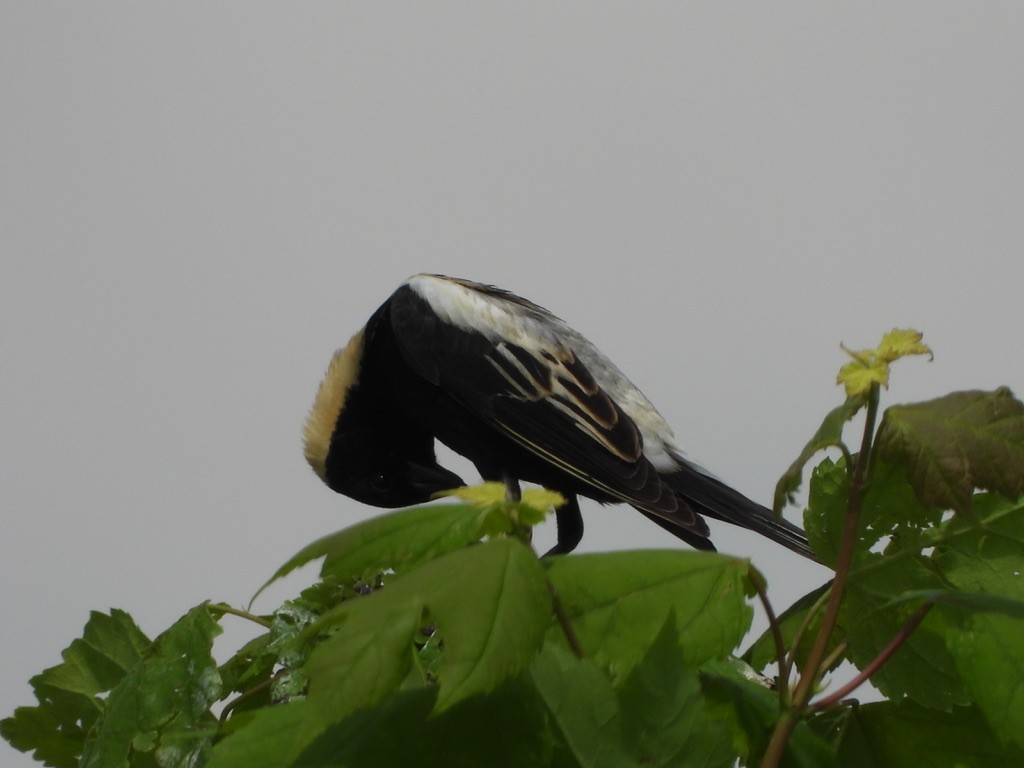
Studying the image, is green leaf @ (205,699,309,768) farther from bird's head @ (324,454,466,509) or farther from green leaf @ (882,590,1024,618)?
bird's head @ (324,454,466,509)

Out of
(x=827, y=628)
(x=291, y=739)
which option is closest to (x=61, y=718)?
(x=291, y=739)

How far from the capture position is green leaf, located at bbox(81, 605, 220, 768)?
1147 mm

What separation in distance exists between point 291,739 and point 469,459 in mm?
3136

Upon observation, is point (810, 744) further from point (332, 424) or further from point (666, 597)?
point (332, 424)

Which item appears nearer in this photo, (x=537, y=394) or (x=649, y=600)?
(x=649, y=600)

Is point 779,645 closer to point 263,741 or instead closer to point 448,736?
point 448,736

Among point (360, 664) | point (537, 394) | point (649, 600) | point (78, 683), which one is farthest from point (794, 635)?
point (537, 394)

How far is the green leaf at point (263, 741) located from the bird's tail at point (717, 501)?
8.12ft

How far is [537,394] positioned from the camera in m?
3.64

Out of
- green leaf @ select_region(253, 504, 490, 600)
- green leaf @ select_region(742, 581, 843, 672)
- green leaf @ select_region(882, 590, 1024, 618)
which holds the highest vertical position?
green leaf @ select_region(253, 504, 490, 600)

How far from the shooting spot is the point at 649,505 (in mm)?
3250

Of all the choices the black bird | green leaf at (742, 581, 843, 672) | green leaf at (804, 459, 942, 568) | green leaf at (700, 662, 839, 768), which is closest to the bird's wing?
the black bird

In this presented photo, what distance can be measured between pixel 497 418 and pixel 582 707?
2.86 meters

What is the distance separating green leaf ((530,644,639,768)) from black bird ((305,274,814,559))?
7.45 feet
